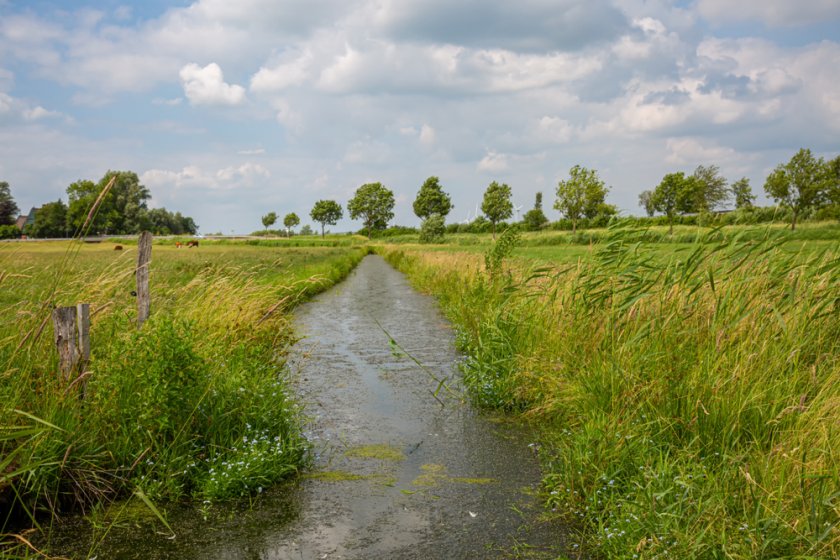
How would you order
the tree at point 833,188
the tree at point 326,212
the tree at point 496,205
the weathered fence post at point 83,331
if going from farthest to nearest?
the tree at point 326,212 < the tree at point 496,205 < the tree at point 833,188 < the weathered fence post at point 83,331

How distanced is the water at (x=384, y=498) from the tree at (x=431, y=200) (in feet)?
286

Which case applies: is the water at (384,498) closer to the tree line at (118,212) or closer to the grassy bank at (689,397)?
the grassy bank at (689,397)

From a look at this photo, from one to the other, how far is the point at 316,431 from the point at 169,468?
1978mm

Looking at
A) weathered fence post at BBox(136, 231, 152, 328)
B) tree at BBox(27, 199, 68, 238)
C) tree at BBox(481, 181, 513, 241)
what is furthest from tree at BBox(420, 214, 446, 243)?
weathered fence post at BBox(136, 231, 152, 328)

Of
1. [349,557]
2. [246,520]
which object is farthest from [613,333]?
[246,520]

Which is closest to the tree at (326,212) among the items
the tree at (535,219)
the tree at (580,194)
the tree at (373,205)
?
the tree at (373,205)

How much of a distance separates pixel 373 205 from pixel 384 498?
350 ft

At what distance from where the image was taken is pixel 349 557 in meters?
3.94

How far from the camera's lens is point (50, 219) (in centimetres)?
8531

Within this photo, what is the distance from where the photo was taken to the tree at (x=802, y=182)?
48275 millimetres

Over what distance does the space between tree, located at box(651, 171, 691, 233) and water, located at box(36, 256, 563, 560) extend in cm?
5792

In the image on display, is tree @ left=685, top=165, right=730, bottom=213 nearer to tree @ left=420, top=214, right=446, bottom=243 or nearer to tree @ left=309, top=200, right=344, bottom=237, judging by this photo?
tree @ left=420, top=214, right=446, bottom=243

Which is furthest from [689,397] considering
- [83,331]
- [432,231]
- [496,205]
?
[496,205]

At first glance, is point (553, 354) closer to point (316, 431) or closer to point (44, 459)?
point (316, 431)
